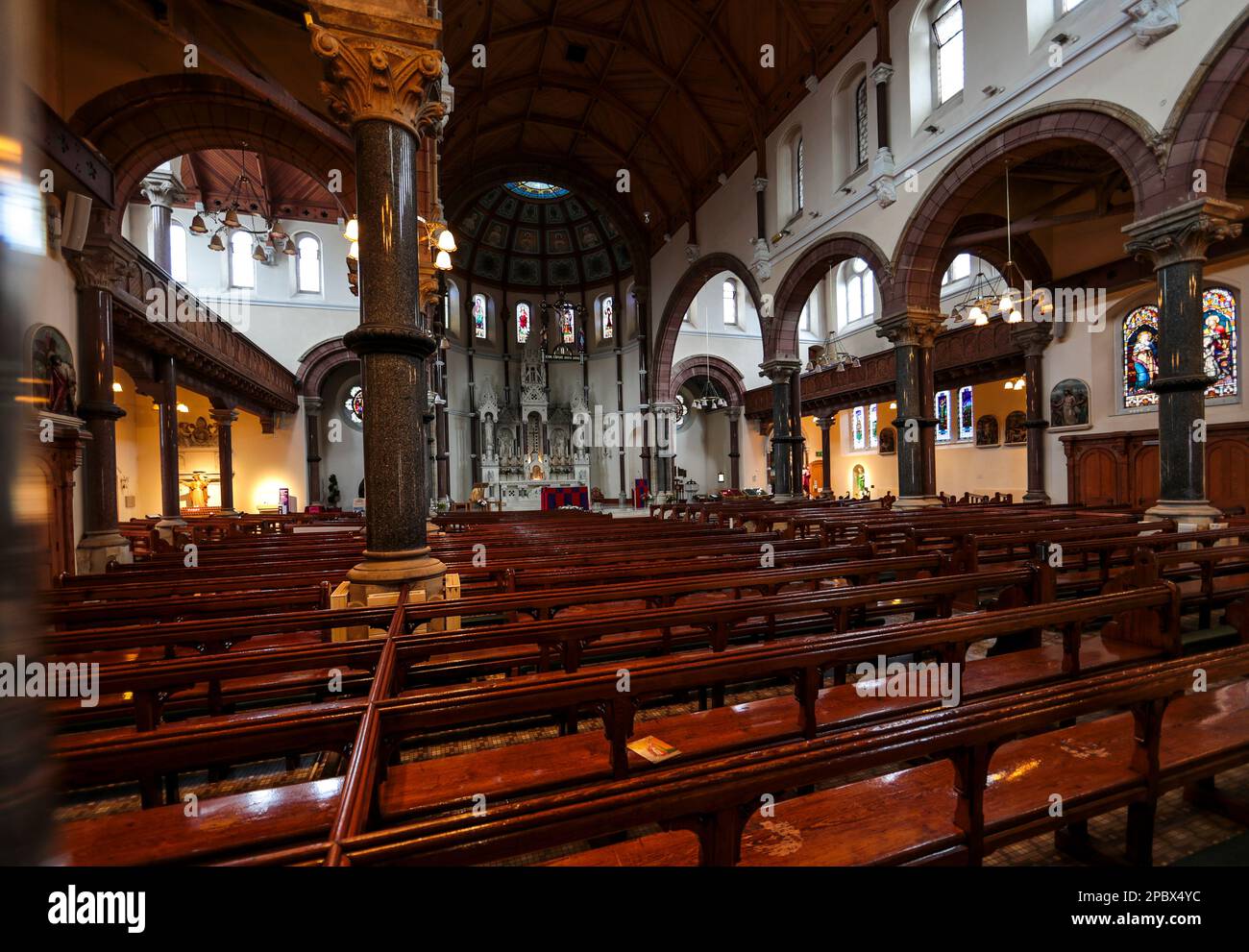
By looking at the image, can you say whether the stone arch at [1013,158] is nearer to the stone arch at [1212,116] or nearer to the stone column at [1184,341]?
the stone arch at [1212,116]

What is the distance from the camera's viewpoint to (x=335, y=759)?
3.11 meters

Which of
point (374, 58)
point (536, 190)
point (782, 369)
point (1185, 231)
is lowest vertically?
point (782, 369)

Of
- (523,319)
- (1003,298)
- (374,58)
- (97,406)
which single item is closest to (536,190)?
(523,319)

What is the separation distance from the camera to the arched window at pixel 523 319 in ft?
83.9

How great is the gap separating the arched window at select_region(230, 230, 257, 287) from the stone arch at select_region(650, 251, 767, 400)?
41.3 feet

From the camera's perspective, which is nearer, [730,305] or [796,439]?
[796,439]

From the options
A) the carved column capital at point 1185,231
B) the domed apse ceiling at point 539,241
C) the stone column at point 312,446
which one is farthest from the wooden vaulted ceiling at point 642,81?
the stone column at point 312,446

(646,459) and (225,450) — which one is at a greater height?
(225,450)

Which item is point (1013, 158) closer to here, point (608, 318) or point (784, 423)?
point (784, 423)

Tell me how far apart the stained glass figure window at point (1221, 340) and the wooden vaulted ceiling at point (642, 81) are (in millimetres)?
7763

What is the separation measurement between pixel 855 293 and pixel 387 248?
19417 mm

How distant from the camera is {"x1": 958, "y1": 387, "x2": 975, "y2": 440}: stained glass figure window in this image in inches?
641

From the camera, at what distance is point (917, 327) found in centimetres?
990

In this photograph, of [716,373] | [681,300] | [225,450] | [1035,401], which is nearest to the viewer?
[1035,401]
